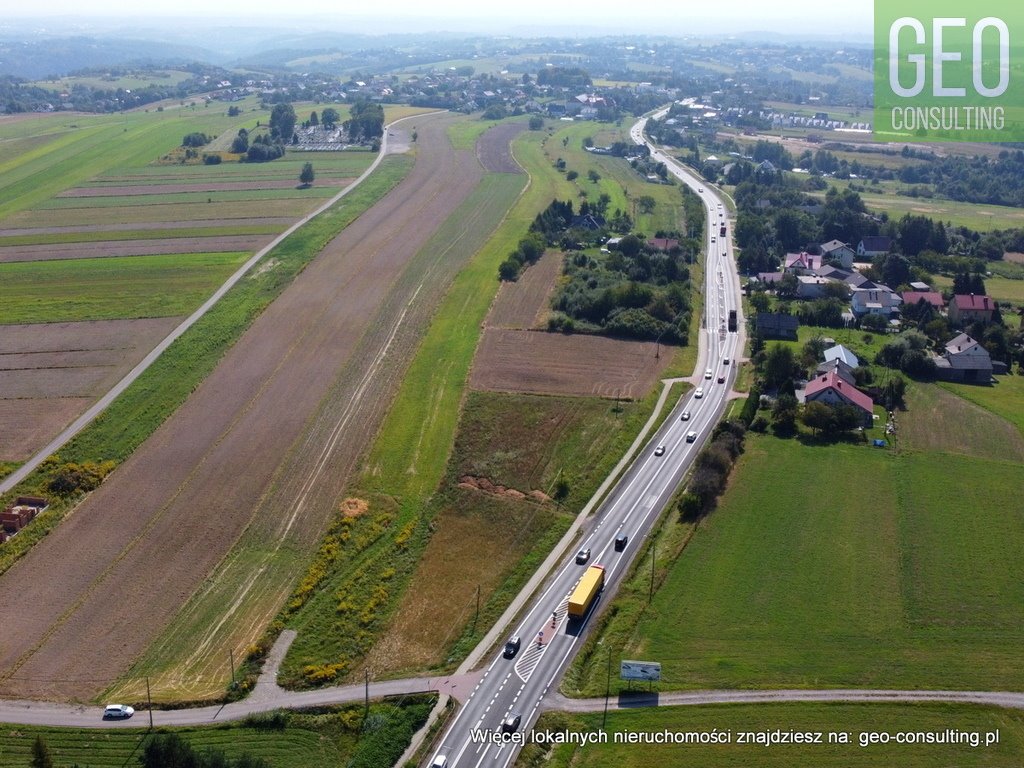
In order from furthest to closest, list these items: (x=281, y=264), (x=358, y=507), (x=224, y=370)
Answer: (x=281, y=264), (x=224, y=370), (x=358, y=507)

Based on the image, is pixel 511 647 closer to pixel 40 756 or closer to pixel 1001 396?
pixel 40 756

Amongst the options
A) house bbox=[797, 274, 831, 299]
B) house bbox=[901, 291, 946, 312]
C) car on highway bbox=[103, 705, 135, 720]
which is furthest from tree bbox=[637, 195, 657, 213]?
car on highway bbox=[103, 705, 135, 720]

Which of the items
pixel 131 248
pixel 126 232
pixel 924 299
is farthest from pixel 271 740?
pixel 126 232

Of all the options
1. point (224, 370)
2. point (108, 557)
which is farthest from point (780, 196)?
point (108, 557)

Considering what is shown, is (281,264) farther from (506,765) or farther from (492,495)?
(506,765)

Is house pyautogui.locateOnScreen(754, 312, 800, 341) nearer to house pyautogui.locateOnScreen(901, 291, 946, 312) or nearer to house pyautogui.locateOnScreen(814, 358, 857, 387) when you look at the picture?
house pyautogui.locateOnScreen(814, 358, 857, 387)
